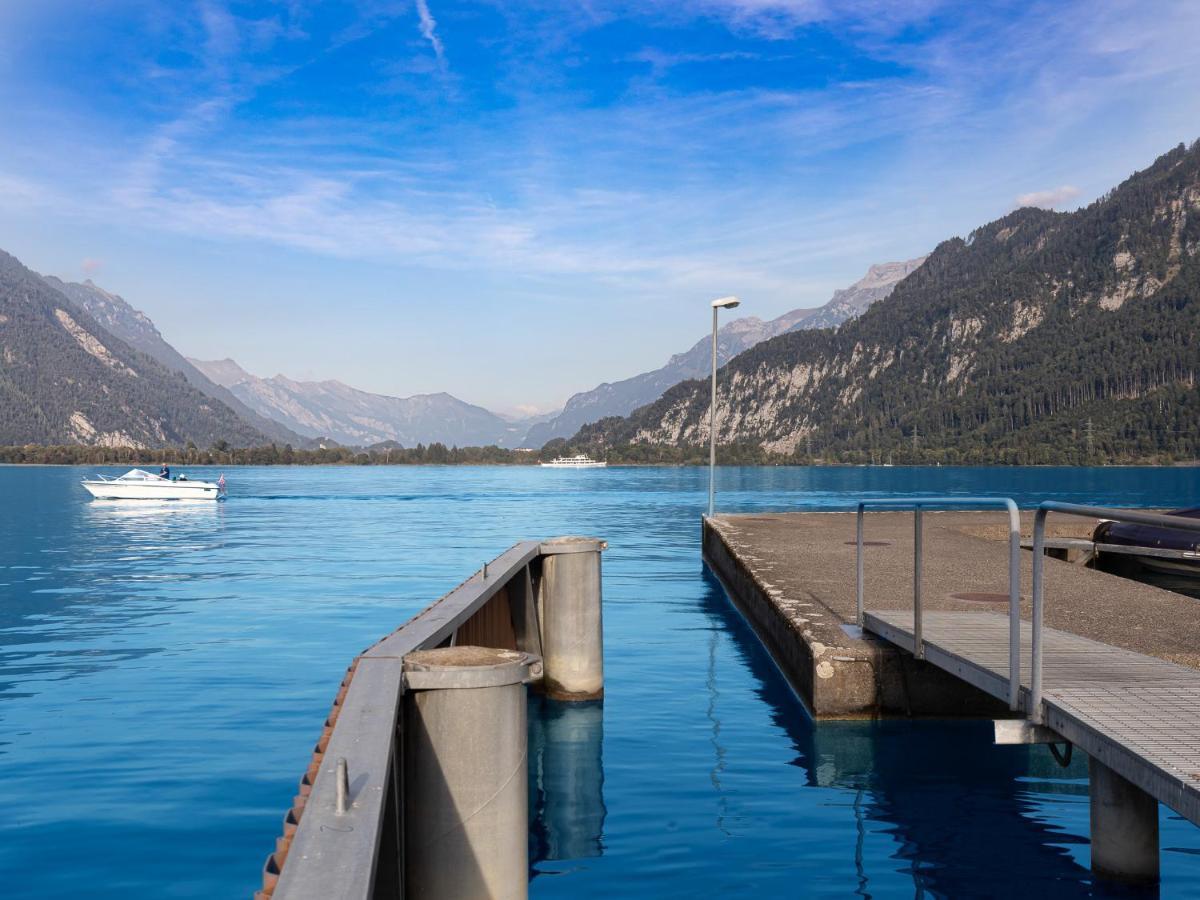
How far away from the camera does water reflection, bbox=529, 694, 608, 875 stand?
8.88 metres

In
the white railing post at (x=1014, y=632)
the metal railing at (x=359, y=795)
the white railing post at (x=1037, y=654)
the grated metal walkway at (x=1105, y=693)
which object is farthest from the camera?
the white railing post at (x=1014, y=632)

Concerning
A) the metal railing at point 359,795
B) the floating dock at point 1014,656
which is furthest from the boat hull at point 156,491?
the metal railing at point 359,795

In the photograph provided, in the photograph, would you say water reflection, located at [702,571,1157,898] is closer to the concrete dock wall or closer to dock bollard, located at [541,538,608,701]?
the concrete dock wall

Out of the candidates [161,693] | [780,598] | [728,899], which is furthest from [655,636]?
[728,899]

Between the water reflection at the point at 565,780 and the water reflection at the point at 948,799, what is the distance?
5.43 feet

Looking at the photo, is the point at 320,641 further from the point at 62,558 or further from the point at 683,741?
the point at 62,558

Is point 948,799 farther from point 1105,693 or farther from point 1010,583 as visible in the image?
point 1010,583

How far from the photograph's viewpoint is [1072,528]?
27.1m

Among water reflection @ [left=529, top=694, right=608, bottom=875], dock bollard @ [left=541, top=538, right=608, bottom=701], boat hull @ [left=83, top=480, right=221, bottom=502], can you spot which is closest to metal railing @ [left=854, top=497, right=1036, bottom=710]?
dock bollard @ [left=541, top=538, right=608, bottom=701]

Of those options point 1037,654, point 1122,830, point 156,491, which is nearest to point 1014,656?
point 1037,654

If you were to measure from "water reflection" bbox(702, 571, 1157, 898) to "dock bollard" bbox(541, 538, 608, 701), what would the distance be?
5.76 feet

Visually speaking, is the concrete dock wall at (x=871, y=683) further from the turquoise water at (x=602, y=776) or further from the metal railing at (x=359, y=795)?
the metal railing at (x=359, y=795)

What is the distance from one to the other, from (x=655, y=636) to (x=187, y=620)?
9882 millimetres

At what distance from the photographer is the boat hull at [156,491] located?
80500 mm
